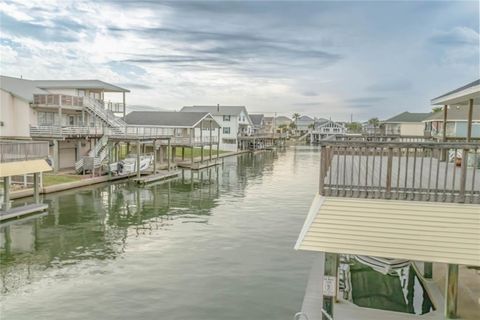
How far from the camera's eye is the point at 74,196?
25.4 metres

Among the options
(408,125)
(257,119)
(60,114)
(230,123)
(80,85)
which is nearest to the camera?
(60,114)

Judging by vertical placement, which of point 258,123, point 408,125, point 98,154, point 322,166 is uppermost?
point 258,123

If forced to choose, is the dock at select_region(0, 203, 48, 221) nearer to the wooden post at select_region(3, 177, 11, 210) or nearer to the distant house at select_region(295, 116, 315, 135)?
the wooden post at select_region(3, 177, 11, 210)

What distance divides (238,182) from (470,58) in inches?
801

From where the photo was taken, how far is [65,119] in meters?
37.0

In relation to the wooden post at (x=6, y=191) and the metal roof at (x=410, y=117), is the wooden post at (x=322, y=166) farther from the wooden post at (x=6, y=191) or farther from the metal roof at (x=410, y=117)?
the metal roof at (x=410, y=117)

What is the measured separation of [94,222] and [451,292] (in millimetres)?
16003

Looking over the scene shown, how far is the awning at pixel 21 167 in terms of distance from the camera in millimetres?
18072

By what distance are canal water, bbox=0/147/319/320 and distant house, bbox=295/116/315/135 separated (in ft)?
456

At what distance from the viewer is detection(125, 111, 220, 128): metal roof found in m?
52.3

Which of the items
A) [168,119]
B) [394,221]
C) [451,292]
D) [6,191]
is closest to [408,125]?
[168,119]

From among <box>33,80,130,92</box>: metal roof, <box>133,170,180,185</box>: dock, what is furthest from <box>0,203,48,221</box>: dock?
<box>33,80,130,92</box>: metal roof

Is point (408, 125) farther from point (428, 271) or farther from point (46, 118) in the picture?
point (428, 271)

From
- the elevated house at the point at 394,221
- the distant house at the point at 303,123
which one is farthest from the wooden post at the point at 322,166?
the distant house at the point at 303,123
